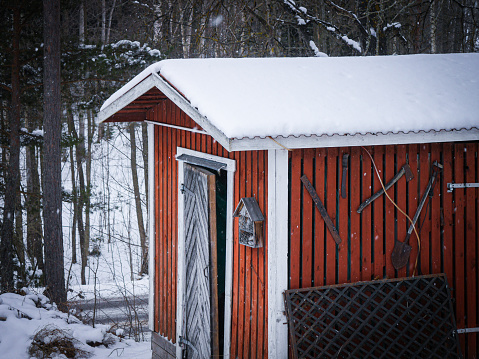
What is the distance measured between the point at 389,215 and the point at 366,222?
0.26 m

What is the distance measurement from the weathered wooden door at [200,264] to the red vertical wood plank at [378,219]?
1.64 m

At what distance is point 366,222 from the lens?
5340 mm

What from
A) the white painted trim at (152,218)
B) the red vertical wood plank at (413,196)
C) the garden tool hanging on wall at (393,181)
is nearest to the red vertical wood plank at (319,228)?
the garden tool hanging on wall at (393,181)

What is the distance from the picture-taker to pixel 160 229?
7.06 metres

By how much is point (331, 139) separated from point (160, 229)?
9.91 ft

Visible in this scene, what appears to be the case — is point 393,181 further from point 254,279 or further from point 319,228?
point 254,279

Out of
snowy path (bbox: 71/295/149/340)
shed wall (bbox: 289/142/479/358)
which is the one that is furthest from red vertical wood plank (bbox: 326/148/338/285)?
snowy path (bbox: 71/295/149/340)

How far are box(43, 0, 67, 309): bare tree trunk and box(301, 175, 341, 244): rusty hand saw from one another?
7480 mm

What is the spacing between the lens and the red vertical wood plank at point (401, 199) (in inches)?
213

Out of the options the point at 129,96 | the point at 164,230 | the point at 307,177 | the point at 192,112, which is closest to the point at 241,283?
the point at 307,177

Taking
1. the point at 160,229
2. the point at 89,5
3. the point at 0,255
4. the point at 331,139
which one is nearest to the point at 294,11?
the point at 160,229

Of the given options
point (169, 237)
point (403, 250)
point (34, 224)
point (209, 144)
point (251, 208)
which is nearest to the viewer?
→ point (251, 208)

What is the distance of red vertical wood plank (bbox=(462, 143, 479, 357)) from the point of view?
5590 millimetres

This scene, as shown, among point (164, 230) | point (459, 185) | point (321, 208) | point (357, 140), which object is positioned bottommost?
point (164, 230)
